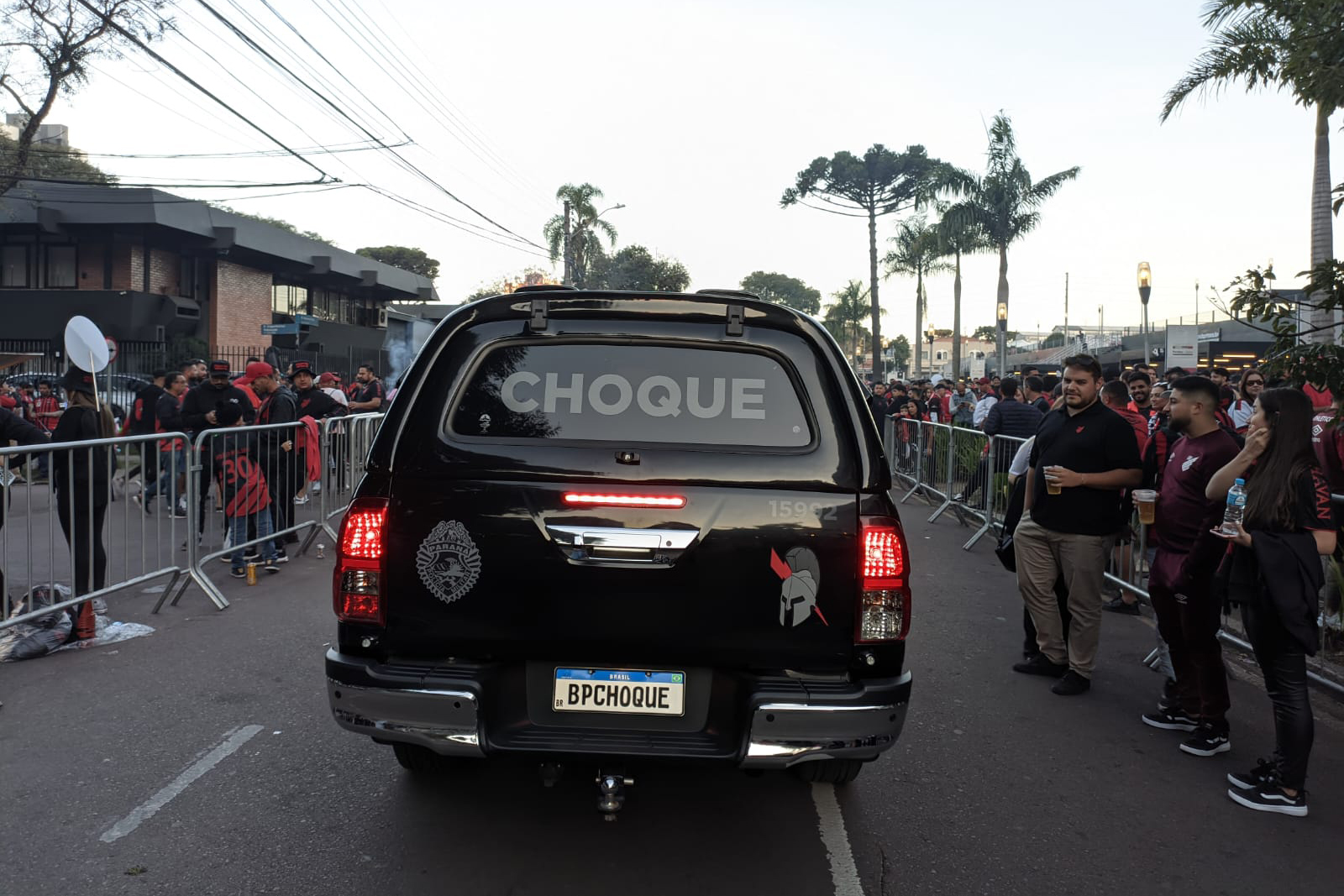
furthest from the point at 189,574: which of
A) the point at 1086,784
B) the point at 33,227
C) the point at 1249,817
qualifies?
the point at 33,227

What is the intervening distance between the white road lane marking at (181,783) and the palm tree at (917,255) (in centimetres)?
3904

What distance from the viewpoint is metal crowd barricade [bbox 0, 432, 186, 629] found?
6.36 meters

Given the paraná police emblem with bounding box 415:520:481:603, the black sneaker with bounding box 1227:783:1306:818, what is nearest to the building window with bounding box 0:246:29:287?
the paraná police emblem with bounding box 415:520:481:603

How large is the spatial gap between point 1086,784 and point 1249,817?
64 centimetres

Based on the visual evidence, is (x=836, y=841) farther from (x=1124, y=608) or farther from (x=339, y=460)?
(x=339, y=460)

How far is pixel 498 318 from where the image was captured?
362 cm

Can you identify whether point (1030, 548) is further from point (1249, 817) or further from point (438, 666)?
point (438, 666)

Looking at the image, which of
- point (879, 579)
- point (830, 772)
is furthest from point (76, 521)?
point (879, 579)

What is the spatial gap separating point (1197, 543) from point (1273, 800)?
1.18 meters

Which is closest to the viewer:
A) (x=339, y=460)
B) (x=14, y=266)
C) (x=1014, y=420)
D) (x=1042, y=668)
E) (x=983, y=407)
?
(x=1042, y=668)

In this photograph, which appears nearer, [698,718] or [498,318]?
[698,718]

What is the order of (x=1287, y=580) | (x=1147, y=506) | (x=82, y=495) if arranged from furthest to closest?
1. (x=82, y=495)
2. (x=1147, y=506)
3. (x=1287, y=580)

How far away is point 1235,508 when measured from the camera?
4.50m

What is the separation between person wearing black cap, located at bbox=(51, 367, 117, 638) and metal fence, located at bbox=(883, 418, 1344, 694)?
623 centimetres
